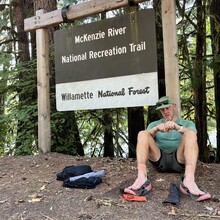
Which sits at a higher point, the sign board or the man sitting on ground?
the sign board

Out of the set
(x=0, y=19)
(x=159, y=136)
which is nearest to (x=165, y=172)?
(x=159, y=136)

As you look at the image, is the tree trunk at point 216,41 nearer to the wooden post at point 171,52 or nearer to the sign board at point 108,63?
the wooden post at point 171,52

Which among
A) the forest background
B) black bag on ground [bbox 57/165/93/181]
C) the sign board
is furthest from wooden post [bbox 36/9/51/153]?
black bag on ground [bbox 57/165/93/181]

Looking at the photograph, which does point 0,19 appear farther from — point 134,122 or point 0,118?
point 134,122

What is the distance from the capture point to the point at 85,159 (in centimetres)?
490

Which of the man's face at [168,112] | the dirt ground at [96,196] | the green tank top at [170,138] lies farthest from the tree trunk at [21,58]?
the man's face at [168,112]

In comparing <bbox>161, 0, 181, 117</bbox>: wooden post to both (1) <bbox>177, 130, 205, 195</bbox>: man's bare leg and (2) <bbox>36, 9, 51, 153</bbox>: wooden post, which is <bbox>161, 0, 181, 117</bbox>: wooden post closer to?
(1) <bbox>177, 130, 205, 195</bbox>: man's bare leg

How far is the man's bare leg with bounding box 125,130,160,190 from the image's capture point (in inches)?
134

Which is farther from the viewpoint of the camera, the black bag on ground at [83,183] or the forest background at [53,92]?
the forest background at [53,92]

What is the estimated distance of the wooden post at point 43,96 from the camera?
5.29m

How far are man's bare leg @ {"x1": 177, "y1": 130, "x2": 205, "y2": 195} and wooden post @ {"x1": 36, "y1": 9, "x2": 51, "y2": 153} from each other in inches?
98.6

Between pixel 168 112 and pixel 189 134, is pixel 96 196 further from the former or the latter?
pixel 168 112

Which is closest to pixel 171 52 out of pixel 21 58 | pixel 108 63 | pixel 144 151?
pixel 108 63

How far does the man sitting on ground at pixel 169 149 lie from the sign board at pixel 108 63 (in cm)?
54
